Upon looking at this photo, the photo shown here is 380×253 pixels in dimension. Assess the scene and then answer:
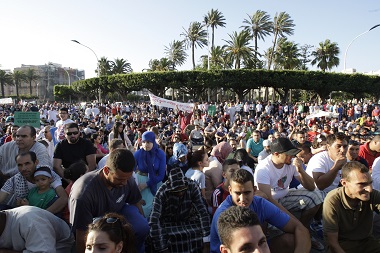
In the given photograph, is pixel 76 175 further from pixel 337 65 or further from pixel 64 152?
pixel 337 65

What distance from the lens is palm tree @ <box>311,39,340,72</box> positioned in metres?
52.7

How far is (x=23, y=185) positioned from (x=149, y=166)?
2.08 metres

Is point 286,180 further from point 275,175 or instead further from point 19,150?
point 19,150

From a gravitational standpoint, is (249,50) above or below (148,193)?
above

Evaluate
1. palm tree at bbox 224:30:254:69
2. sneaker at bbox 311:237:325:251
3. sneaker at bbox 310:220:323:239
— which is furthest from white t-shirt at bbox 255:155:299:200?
palm tree at bbox 224:30:254:69

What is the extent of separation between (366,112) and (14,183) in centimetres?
2659

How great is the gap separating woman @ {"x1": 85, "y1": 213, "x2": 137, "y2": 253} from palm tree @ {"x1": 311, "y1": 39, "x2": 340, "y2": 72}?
56.3 metres

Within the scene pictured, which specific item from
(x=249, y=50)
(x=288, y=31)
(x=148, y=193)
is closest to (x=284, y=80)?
(x=249, y=50)

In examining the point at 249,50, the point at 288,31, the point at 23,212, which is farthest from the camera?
the point at 288,31

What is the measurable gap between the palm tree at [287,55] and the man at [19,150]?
50279 millimetres

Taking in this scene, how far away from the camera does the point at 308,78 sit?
3803 cm

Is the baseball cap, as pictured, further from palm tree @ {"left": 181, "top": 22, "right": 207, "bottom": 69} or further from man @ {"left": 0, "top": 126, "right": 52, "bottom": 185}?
palm tree @ {"left": 181, "top": 22, "right": 207, "bottom": 69}

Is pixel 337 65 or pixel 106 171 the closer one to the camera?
pixel 106 171

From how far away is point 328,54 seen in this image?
53.1 meters
